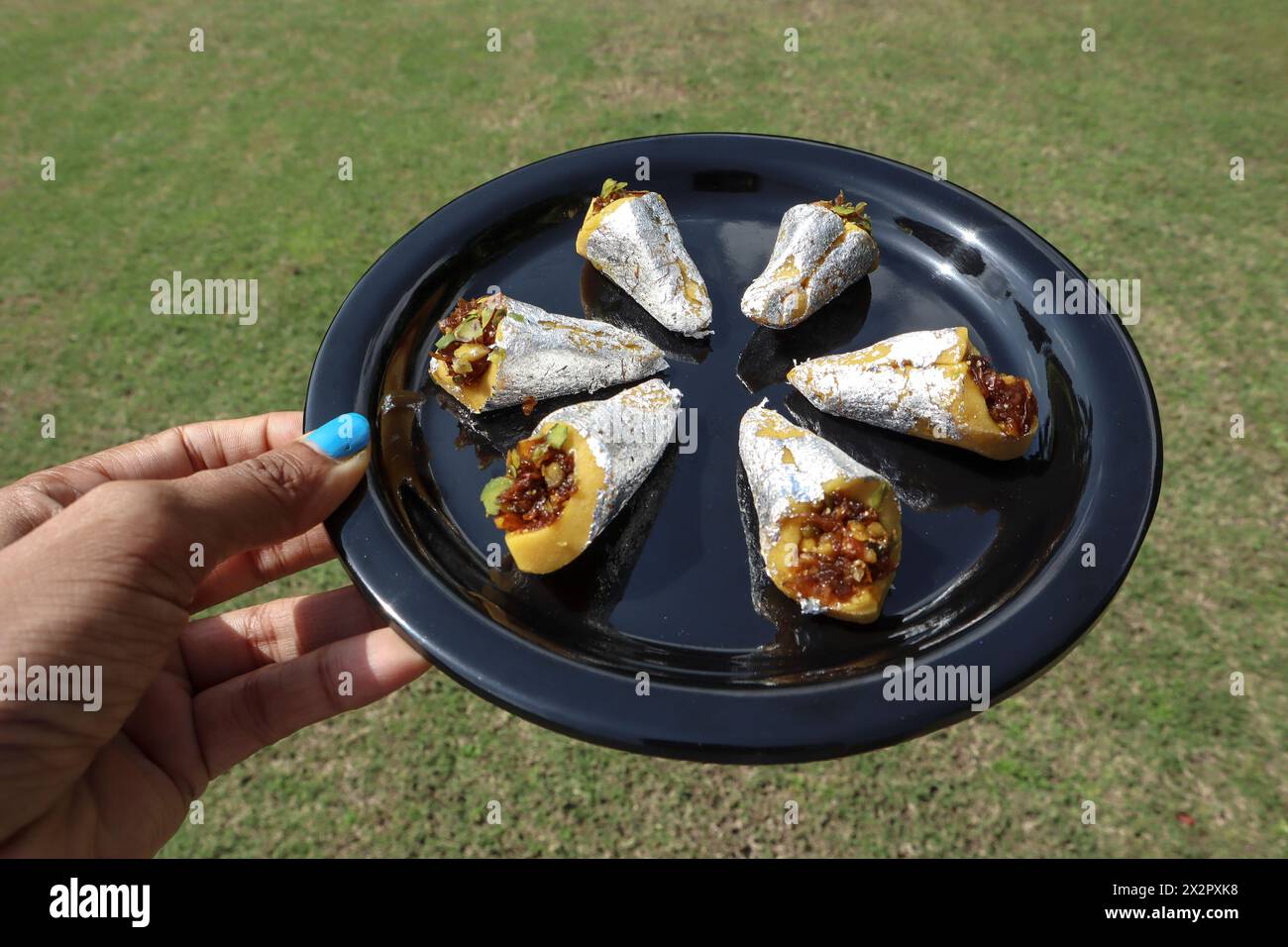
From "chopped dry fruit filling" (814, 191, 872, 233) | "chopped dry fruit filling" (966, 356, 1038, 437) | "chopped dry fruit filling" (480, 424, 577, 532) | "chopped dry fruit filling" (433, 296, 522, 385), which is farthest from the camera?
"chopped dry fruit filling" (814, 191, 872, 233)

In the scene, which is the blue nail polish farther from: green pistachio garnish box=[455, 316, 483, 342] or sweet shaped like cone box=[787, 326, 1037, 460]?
sweet shaped like cone box=[787, 326, 1037, 460]

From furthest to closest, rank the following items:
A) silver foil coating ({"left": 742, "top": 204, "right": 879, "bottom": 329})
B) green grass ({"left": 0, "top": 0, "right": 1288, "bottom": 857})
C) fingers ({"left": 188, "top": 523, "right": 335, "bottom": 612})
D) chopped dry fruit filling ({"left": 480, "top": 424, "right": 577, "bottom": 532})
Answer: green grass ({"left": 0, "top": 0, "right": 1288, "bottom": 857}) < fingers ({"left": 188, "top": 523, "right": 335, "bottom": 612}) < silver foil coating ({"left": 742, "top": 204, "right": 879, "bottom": 329}) < chopped dry fruit filling ({"left": 480, "top": 424, "right": 577, "bottom": 532})

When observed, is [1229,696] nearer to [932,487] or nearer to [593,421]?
[932,487]

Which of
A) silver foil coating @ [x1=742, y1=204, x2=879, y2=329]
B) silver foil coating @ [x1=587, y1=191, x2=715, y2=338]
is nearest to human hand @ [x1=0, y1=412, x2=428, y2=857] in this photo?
silver foil coating @ [x1=587, y1=191, x2=715, y2=338]

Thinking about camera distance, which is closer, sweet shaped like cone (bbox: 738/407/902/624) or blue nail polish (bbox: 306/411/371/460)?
sweet shaped like cone (bbox: 738/407/902/624)

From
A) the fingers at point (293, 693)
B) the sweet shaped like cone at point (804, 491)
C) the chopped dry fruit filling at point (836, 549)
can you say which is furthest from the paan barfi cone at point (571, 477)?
the fingers at point (293, 693)

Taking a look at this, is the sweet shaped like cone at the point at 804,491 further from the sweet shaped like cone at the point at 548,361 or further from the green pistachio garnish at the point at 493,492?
the green pistachio garnish at the point at 493,492

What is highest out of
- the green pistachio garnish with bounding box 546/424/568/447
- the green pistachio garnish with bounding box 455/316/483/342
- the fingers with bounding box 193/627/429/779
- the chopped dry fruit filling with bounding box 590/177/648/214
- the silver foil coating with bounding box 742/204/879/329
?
the chopped dry fruit filling with bounding box 590/177/648/214
